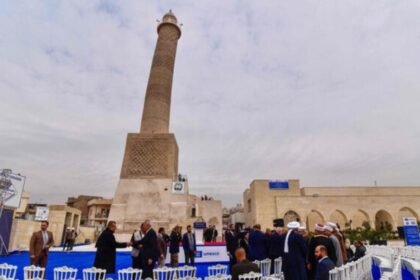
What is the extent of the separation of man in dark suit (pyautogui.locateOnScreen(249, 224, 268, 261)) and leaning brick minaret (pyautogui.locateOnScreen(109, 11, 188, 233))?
9.75 m

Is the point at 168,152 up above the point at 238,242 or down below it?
above

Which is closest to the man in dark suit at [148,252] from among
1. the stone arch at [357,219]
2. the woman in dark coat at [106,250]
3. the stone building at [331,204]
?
the woman in dark coat at [106,250]

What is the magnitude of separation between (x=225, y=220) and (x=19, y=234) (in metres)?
57.4

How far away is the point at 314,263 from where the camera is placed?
14.5 feet

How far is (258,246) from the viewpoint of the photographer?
20.7 feet

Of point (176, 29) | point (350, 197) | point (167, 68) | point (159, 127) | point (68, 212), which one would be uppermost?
point (176, 29)

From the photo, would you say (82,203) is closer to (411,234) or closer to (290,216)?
(290,216)

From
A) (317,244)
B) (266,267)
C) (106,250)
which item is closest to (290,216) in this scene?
(266,267)

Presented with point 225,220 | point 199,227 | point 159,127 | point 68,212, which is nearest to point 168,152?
point 159,127

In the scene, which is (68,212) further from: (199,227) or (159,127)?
(199,227)

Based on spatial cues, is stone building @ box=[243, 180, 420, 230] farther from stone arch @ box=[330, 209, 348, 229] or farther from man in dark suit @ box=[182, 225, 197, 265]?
→ man in dark suit @ box=[182, 225, 197, 265]

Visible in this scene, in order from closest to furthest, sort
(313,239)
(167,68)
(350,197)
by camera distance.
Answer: (313,239), (167,68), (350,197)

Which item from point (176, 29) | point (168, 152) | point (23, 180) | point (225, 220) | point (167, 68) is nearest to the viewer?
point (23, 180)

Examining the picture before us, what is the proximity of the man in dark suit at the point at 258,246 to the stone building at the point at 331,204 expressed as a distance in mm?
26710
